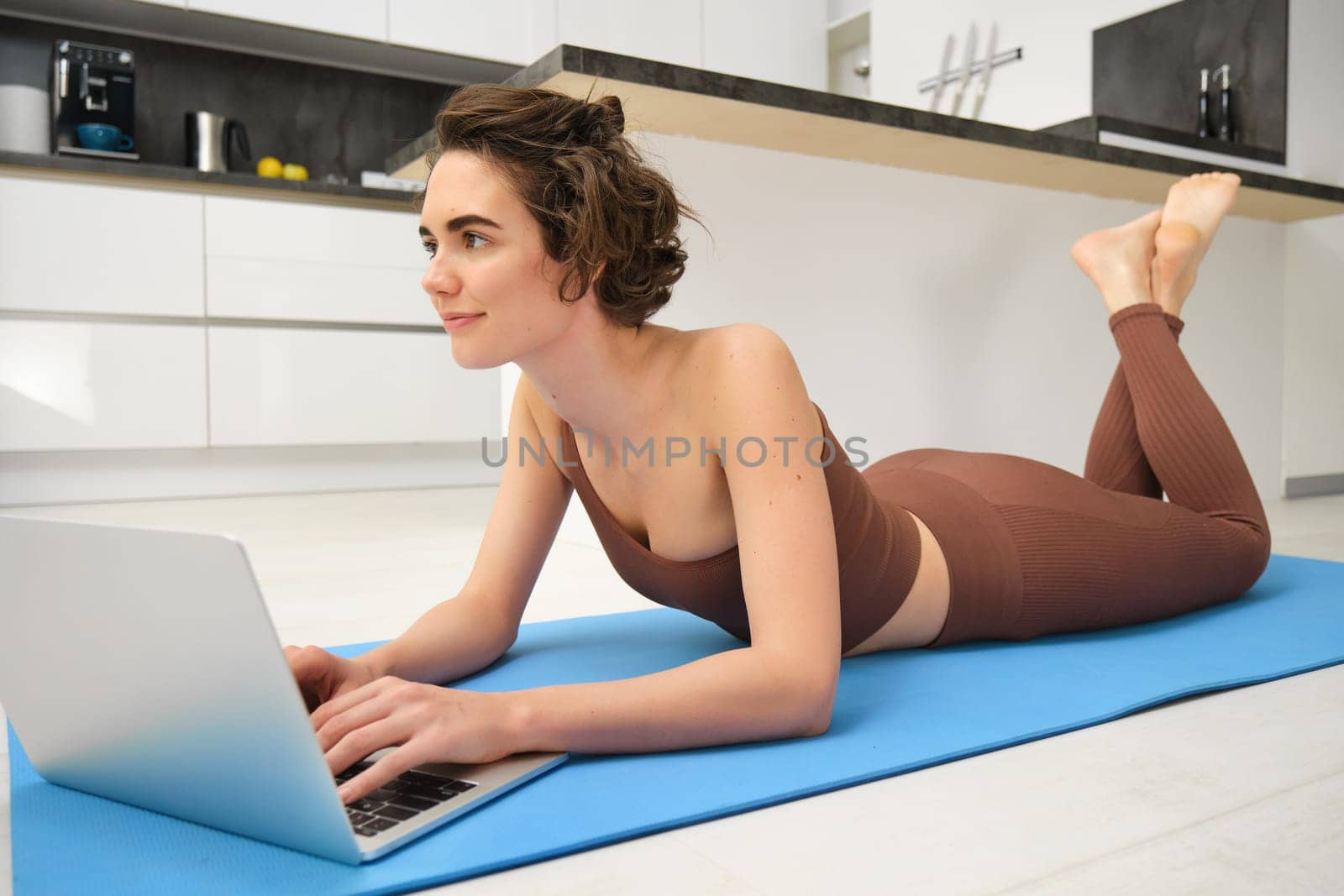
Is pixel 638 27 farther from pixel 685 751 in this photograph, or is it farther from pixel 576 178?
pixel 685 751

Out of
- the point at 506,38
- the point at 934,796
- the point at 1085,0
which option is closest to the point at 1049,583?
the point at 934,796

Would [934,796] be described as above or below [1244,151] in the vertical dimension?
below

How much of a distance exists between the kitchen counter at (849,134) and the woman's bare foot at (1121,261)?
1.83 feet

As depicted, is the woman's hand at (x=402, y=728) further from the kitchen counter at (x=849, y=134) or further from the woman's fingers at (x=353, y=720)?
the kitchen counter at (x=849, y=134)

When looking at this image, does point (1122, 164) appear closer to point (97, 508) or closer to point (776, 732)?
point (776, 732)

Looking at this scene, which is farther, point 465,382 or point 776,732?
point 465,382

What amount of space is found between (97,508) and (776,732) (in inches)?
118

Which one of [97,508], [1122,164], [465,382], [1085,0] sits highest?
[1085,0]

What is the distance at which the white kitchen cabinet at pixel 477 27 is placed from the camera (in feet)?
13.8

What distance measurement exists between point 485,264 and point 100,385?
2.98 metres

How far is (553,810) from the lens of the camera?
81cm

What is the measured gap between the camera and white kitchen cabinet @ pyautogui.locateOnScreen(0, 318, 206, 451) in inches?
129

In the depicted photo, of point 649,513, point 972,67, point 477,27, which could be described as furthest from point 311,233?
point 649,513

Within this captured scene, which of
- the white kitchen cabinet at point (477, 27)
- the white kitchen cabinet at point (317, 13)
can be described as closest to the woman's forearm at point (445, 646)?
the white kitchen cabinet at point (317, 13)
